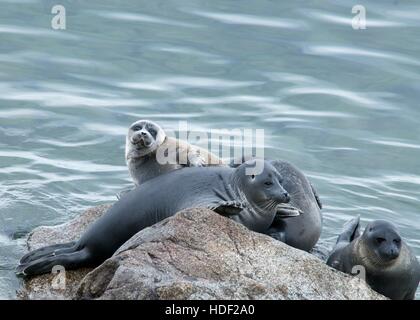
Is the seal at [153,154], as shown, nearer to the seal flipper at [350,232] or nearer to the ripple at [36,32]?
the seal flipper at [350,232]

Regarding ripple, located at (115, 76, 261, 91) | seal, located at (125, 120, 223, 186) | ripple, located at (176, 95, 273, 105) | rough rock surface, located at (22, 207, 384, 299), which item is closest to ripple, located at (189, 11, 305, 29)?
ripple, located at (115, 76, 261, 91)

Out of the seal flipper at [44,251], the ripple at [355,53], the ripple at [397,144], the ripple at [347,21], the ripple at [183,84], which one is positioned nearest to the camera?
the seal flipper at [44,251]

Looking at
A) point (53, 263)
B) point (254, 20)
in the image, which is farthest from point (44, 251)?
point (254, 20)

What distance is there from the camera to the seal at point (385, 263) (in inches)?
288

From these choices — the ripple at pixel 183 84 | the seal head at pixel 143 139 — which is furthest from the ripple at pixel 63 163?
the ripple at pixel 183 84

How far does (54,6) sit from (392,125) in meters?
5.22

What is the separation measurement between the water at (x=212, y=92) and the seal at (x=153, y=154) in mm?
787

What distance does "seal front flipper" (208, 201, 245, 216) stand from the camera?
6.89 metres

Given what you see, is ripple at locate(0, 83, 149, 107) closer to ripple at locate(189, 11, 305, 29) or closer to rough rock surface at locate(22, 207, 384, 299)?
ripple at locate(189, 11, 305, 29)

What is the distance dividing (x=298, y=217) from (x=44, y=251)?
1783mm

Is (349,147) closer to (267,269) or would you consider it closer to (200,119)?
(200,119)

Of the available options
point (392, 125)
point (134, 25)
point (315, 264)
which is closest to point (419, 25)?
point (392, 125)
